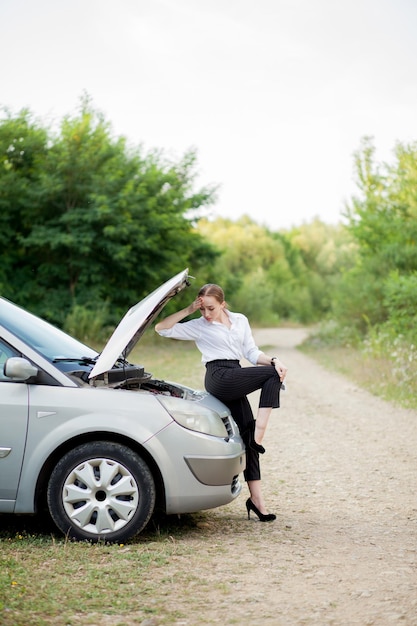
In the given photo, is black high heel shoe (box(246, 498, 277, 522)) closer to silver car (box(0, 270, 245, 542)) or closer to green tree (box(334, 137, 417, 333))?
silver car (box(0, 270, 245, 542))

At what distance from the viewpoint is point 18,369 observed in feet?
18.4

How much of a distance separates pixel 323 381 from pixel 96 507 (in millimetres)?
14305

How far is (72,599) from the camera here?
465cm

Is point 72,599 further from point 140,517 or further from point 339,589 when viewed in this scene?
point 339,589

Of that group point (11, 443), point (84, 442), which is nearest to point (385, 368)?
point (84, 442)

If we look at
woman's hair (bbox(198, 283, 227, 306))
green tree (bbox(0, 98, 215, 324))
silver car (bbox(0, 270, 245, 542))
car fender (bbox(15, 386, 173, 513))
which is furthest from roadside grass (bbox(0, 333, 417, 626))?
green tree (bbox(0, 98, 215, 324))

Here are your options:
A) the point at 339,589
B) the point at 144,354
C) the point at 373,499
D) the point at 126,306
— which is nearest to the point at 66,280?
the point at 126,306

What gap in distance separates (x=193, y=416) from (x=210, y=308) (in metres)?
1.18

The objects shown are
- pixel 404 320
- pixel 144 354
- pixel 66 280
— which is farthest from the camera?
pixel 66 280

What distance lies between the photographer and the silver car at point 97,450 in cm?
566

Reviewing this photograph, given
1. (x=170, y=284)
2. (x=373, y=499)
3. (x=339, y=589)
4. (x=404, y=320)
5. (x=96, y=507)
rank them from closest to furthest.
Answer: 1. (x=339, y=589)
2. (x=96, y=507)
3. (x=170, y=284)
4. (x=373, y=499)
5. (x=404, y=320)

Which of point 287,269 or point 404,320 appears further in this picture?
point 287,269

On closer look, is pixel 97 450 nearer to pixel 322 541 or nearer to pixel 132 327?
pixel 132 327

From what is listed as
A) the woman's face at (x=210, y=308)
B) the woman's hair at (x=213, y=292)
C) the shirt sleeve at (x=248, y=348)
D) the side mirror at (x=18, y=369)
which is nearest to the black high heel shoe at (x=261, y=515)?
the shirt sleeve at (x=248, y=348)
